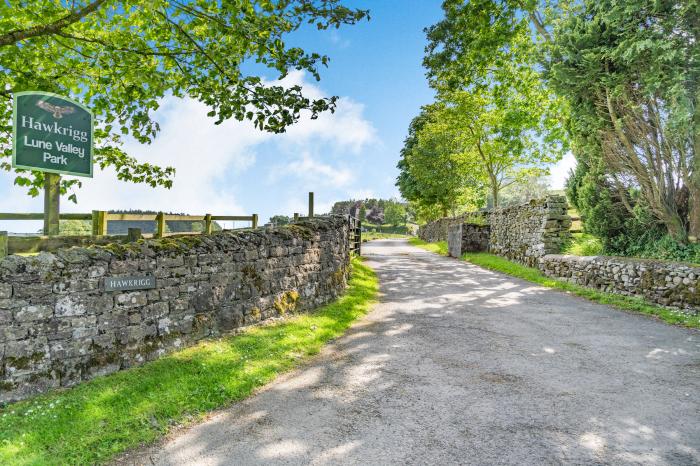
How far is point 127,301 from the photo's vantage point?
18.3ft

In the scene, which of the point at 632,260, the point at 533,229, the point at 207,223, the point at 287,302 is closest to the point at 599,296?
the point at 632,260

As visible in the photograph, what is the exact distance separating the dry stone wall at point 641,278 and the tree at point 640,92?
5.44 ft

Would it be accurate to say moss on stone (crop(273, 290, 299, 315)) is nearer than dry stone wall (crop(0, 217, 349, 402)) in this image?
Answer: No

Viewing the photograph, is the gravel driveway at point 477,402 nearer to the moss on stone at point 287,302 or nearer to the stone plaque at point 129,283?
the moss on stone at point 287,302

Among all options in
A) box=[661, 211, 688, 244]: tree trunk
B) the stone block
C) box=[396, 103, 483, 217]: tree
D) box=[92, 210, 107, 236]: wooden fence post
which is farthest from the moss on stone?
box=[396, 103, 483, 217]: tree

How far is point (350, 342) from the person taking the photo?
22.7 ft

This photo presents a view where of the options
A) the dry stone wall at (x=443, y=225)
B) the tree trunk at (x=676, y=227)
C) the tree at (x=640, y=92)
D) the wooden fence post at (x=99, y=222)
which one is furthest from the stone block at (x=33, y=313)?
the dry stone wall at (x=443, y=225)

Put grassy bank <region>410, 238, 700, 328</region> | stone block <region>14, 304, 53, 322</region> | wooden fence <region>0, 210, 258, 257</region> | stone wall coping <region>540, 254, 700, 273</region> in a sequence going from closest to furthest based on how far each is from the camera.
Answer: stone block <region>14, 304, 53, 322</region>
wooden fence <region>0, 210, 258, 257</region>
grassy bank <region>410, 238, 700, 328</region>
stone wall coping <region>540, 254, 700, 273</region>

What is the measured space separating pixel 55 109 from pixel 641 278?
1235 centimetres

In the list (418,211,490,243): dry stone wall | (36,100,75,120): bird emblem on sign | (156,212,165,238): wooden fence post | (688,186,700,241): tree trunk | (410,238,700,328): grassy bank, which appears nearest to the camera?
(36,100,75,120): bird emblem on sign

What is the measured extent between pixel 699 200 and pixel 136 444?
12580 mm

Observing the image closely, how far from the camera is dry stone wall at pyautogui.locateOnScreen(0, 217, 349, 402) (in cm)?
474

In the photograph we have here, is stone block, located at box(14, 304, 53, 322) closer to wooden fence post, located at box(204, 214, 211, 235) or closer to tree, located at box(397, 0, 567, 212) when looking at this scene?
wooden fence post, located at box(204, 214, 211, 235)

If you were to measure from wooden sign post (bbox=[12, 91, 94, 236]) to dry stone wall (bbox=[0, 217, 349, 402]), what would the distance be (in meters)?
1.32
